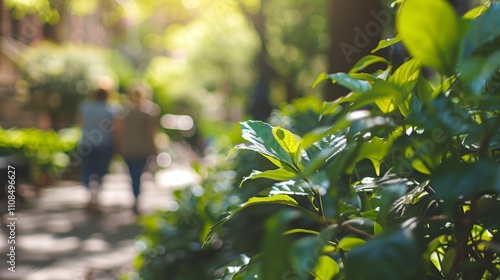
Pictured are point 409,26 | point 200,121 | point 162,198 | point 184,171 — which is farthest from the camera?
point 200,121

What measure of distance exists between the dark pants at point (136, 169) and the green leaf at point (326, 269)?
9.27 metres

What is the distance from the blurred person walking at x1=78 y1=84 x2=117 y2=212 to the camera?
10602mm

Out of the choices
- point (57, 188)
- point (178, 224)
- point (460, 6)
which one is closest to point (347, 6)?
point (460, 6)

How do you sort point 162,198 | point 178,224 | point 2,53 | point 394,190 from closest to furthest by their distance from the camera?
point 394,190 < point 178,224 < point 162,198 < point 2,53

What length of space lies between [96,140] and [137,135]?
0.61 meters

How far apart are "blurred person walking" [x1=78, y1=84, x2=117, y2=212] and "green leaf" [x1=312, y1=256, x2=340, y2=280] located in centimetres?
939

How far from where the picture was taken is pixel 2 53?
2377 cm

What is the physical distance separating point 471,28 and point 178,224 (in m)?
4.17

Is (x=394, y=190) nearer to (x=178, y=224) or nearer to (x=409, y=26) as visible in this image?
(x=409, y=26)

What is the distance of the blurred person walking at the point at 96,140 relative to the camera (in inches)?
417

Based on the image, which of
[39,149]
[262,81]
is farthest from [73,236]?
[262,81]

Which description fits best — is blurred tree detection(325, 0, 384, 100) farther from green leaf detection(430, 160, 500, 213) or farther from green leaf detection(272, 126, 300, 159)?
green leaf detection(430, 160, 500, 213)

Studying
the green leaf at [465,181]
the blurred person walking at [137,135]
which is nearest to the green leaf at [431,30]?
the green leaf at [465,181]

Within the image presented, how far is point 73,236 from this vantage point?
897 centimetres
